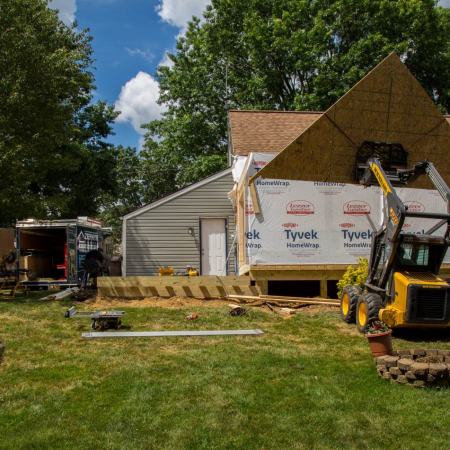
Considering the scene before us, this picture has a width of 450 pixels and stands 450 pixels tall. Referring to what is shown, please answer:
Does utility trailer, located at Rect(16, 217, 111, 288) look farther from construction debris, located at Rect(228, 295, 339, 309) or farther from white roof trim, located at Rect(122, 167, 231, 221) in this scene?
construction debris, located at Rect(228, 295, 339, 309)

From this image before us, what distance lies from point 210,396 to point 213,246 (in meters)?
11.6

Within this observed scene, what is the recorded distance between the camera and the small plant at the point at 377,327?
298 inches

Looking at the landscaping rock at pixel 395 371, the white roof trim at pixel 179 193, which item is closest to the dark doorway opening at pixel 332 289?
the white roof trim at pixel 179 193

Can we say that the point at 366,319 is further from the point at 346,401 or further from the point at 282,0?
the point at 282,0

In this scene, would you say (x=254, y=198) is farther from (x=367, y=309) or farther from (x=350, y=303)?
(x=367, y=309)

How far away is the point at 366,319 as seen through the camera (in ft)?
26.2

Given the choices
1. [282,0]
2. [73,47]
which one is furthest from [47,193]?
[282,0]

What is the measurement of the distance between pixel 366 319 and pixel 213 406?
396 cm

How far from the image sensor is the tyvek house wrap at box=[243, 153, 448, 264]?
1208cm

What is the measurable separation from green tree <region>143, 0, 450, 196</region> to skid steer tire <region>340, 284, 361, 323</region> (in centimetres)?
1693

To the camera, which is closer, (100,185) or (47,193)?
(47,193)

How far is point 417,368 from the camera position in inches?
209

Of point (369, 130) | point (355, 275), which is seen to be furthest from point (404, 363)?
point (369, 130)

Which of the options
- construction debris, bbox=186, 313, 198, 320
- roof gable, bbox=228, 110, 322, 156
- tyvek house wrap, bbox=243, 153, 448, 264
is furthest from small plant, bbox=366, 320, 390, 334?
roof gable, bbox=228, 110, 322, 156
